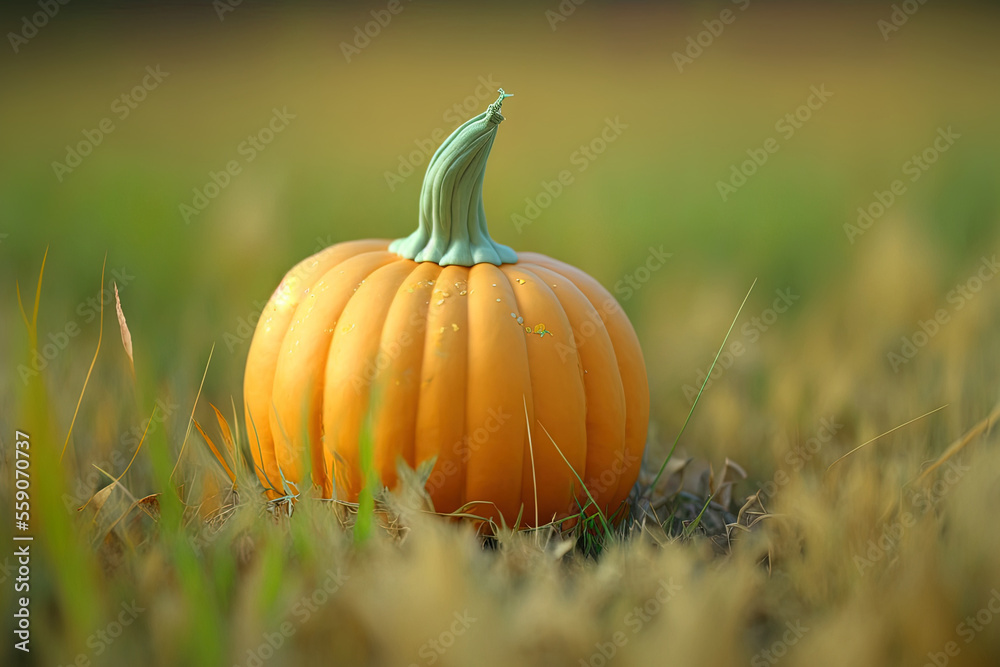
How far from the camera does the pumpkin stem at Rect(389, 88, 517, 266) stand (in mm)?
1449

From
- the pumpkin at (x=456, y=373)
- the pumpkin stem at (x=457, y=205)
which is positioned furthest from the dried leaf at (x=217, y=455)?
the pumpkin stem at (x=457, y=205)

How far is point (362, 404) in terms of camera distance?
1.34m

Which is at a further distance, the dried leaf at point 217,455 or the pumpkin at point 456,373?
the dried leaf at point 217,455

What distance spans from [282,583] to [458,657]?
25 cm

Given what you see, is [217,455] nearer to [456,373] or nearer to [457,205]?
[456,373]

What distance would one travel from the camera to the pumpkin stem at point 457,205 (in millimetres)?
1449

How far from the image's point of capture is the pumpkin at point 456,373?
52.7 inches

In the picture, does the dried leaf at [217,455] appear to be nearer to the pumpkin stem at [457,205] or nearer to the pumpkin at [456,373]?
the pumpkin at [456,373]

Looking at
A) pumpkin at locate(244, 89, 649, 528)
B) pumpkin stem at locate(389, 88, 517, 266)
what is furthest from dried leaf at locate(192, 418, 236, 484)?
pumpkin stem at locate(389, 88, 517, 266)

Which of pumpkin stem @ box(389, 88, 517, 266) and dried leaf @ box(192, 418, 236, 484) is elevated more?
pumpkin stem @ box(389, 88, 517, 266)

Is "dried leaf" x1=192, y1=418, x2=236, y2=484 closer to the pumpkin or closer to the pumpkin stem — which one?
the pumpkin

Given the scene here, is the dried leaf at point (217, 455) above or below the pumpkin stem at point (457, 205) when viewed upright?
below

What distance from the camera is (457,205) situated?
4.90ft

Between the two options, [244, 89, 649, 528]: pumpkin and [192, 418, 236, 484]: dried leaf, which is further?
[192, 418, 236, 484]: dried leaf
